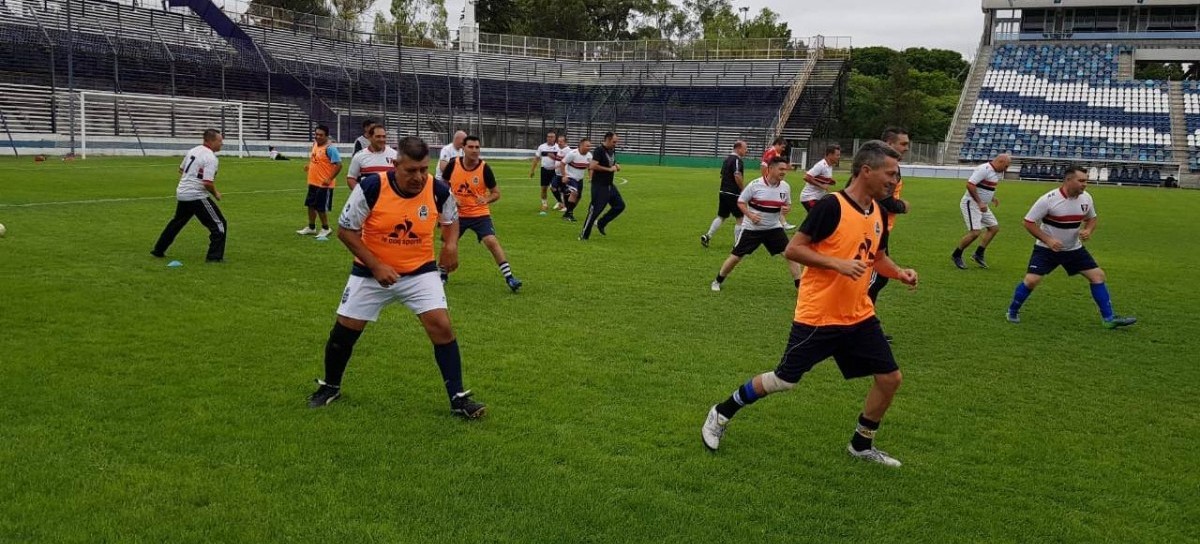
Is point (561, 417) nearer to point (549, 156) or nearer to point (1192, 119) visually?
point (549, 156)

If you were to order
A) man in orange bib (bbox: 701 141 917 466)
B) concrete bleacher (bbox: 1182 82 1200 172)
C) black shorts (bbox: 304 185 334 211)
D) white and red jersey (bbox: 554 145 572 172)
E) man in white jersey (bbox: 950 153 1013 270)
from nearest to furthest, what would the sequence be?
man in orange bib (bbox: 701 141 917 466), man in white jersey (bbox: 950 153 1013 270), black shorts (bbox: 304 185 334 211), white and red jersey (bbox: 554 145 572 172), concrete bleacher (bbox: 1182 82 1200 172)

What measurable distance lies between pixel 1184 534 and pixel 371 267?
470 cm

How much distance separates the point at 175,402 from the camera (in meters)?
5.69

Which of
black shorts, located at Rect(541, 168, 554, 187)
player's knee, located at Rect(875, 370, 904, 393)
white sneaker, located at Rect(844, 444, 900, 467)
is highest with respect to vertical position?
black shorts, located at Rect(541, 168, 554, 187)

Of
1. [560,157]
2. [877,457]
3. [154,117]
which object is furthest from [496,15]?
[877,457]

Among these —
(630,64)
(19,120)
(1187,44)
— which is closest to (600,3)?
(630,64)

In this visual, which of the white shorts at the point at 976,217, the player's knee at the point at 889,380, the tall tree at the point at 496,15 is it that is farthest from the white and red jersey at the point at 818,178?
the tall tree at the point at 496,15

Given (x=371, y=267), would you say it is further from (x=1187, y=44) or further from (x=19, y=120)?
Answer: (x=1187, y=44)

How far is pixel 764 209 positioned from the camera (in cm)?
1070

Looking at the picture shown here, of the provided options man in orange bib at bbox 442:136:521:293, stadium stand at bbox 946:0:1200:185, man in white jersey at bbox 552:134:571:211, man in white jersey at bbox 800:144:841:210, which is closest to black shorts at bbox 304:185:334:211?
man in orange bib at bbox 442:136:521:293

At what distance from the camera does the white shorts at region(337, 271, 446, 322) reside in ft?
18.2

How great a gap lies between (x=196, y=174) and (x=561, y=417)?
292 inches

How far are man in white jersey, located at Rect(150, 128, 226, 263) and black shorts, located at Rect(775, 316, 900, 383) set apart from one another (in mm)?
8327

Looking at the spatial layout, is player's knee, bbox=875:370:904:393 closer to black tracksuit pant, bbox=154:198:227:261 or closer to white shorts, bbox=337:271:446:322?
white shorts, bbox=337:271:446:322
